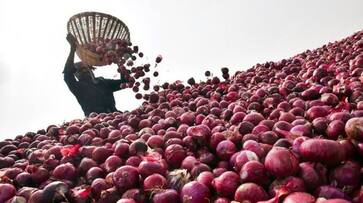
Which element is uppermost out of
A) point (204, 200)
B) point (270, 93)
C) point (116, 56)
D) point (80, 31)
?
point (80, 31)

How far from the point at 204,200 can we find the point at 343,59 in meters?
4.15

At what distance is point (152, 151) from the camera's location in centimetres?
326

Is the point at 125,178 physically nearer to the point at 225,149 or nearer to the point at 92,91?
the point at 225,149

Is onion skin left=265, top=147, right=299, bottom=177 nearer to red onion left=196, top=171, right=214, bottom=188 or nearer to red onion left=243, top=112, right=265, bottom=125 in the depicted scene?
red onion left=196, top=171, right=214, bottom=188

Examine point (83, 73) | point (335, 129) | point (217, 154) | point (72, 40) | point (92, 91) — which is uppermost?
point (72, 40)

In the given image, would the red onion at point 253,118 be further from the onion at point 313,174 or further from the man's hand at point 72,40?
the man's hand at point 72,40

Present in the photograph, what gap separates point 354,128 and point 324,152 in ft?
1.24

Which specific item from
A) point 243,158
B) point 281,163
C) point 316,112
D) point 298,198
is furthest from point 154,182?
point 316,112

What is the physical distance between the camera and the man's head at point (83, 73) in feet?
27.9

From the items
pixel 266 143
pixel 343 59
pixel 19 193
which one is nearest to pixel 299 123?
pixel 266 143

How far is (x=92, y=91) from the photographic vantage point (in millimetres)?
8445

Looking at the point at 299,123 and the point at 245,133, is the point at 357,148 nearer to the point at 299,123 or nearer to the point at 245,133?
the point at 299,123

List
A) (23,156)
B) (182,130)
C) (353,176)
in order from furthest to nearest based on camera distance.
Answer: (23,156), (182,130), (353,176)

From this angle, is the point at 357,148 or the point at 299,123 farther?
the point at 299,123
